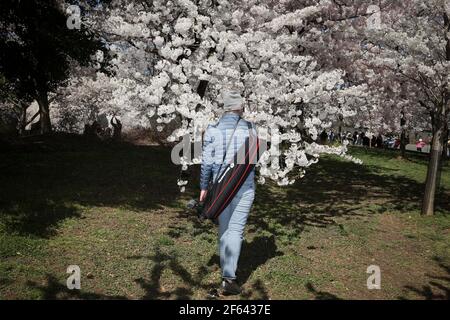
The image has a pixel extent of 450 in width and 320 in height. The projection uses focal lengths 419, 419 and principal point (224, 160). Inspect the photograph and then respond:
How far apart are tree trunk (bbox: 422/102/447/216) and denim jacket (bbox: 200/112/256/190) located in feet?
19.0

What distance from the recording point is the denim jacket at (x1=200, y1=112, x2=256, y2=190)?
15.6 ft

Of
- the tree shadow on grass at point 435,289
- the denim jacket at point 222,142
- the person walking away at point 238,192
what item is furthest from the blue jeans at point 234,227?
the tree shadow on grass at point 435,289

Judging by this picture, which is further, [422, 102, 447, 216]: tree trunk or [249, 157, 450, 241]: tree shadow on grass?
[422, 102, 447, 216]: tree trunk

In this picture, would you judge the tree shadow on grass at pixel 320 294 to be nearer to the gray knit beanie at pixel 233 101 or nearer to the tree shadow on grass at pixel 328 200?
the tree shadow on grass at pixel 328 200

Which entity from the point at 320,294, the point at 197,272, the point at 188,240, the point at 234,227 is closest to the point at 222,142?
the point at 234,227

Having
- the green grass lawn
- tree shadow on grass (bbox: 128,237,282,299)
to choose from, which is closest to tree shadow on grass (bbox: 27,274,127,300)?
the green grass lawn

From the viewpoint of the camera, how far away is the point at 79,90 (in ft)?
96.0

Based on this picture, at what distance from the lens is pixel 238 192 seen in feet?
15.4

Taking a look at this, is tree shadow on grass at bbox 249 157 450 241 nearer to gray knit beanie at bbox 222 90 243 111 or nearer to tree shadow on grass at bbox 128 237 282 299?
tree shadow on grass at bbox 128 237 282 299

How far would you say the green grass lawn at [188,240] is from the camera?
201 inches

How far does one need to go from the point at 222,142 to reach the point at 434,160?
6.05 metres

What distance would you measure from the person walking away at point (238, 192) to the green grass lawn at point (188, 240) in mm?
484
